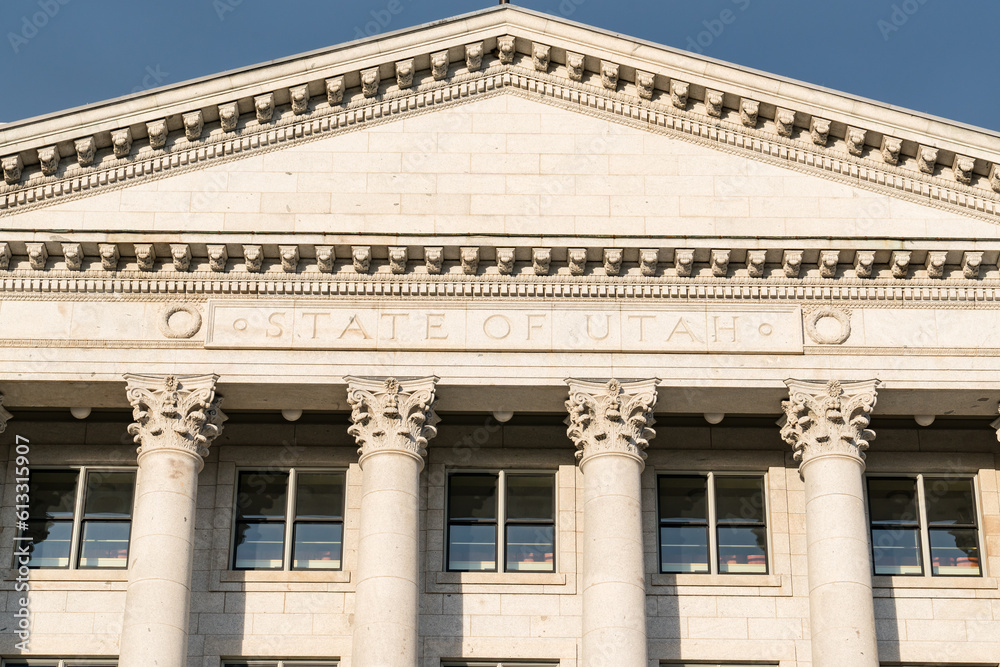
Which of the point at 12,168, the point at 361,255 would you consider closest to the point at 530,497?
the point at 361,255

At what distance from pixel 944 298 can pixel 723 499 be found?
619 cm

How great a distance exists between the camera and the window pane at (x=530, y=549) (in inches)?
1425

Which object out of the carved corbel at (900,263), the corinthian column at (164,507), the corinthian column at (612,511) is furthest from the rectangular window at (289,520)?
the carved corbel at (900,263)

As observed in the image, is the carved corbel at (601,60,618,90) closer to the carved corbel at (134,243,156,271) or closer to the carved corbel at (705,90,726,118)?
the carved corbel at (705,90,726,118)

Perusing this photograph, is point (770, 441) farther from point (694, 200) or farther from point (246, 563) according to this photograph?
point (246, 563)

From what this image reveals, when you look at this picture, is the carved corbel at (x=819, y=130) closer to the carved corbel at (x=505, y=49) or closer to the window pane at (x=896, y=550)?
the carved corbel at (x=505, y=49)

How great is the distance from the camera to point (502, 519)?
120ft

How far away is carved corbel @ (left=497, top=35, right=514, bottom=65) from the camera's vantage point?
3819 centimetres

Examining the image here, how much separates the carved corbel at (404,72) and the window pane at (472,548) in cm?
958

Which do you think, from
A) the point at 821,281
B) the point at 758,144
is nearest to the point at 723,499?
the point at 821,281

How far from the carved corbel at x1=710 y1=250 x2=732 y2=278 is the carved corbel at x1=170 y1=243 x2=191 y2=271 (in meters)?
10.6

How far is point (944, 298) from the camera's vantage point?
1411 inches

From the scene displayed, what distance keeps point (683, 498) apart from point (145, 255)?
1222 centimetres

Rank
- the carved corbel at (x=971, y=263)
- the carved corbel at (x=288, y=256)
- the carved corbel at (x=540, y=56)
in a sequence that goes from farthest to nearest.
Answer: the carved corbel at (x=540, y=56) < the carved corbel at (x=971, y=263) < the carved corbel at (x=288, y=256)
